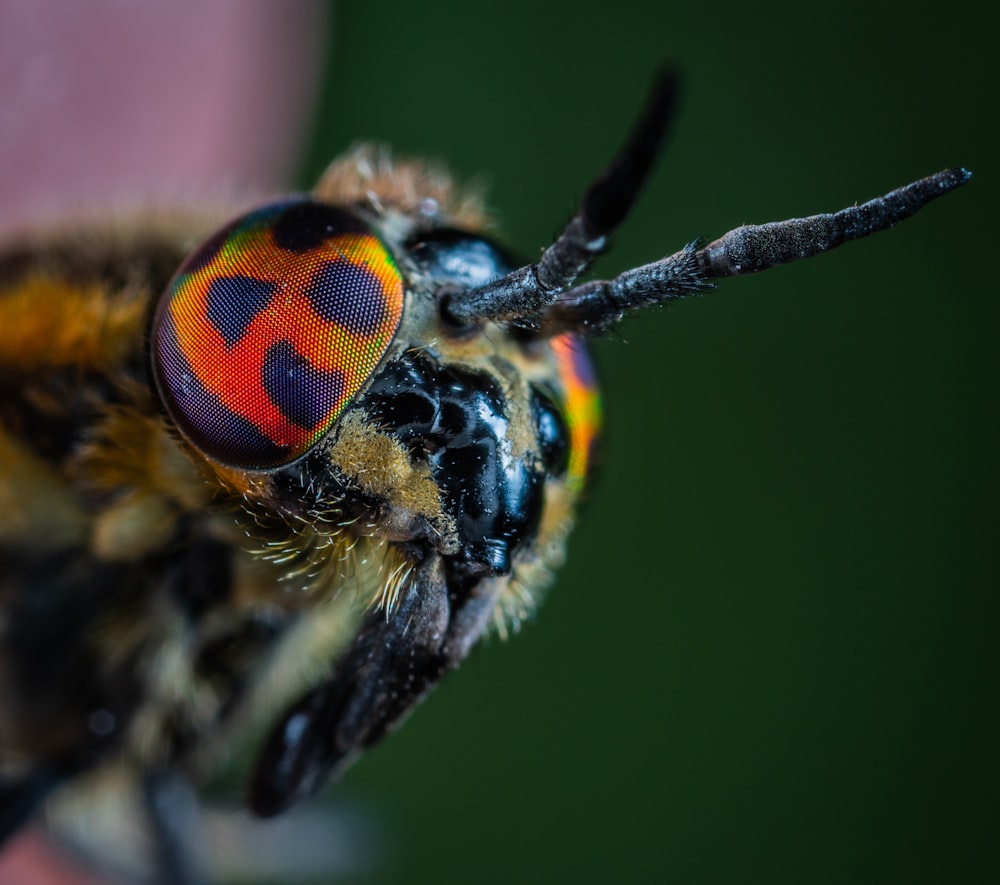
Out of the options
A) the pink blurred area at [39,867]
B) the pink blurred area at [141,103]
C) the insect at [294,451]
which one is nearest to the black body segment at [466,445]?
the insect at [294,451]

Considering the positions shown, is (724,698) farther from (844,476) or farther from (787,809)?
(844,476)

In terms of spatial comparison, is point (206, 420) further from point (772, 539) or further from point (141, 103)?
point (772, 539)

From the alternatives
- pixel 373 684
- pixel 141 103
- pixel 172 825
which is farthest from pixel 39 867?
pixel 141 103

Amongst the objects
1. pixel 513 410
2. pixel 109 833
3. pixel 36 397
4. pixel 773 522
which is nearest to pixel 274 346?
pixel 513 410

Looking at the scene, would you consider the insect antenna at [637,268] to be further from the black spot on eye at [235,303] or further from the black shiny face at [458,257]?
the black spot on eye at [235,303]

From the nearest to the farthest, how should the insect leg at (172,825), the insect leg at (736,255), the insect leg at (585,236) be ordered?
the insect leg at (585,236) → the insect leg at (736,255) → the insect leg at (172,825)

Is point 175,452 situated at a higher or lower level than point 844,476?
higher

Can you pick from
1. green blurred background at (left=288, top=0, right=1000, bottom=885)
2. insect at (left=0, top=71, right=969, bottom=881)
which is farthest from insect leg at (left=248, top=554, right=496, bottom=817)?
green blurred background at (left=288, top=0, right=1000, bottom=885)
